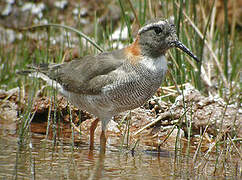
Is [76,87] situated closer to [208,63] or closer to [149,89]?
[149,89]

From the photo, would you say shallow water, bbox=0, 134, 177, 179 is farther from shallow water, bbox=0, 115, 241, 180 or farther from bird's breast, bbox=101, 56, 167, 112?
bird's breast, bbox=101, 56, 167, 112

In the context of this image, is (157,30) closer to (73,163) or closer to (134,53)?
(134,53)

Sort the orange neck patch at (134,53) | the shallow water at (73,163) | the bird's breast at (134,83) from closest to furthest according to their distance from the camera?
the shallow water at (73,163), the bird's breast at (134,83), the orange neck patch at (134,53)

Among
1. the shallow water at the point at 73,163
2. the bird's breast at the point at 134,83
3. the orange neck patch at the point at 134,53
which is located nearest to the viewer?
the shallow water at the point at 73,163

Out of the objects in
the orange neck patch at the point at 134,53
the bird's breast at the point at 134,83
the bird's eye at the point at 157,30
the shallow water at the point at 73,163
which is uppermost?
the bird's eye at the point at 157,30

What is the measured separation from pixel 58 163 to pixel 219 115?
283cm

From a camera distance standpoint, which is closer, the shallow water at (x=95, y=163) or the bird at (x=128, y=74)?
the shallow water at (x=95, y=163)

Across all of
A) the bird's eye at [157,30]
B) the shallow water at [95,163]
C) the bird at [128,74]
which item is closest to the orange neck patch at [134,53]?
the bird at [128,74]

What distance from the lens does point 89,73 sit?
6574 millimetres

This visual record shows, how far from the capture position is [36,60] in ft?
30.5

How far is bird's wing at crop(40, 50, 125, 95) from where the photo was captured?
6316 millimetres

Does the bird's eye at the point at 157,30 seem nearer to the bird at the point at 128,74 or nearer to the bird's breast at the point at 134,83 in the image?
the bird at the point at 128,74

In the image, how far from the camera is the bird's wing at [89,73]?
6316mm

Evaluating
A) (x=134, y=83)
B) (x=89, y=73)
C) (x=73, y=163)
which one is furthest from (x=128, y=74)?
(x=73, y=163)
